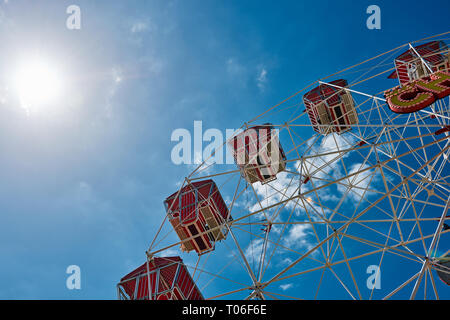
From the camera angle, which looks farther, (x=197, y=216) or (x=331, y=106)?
(x=331, y=106)

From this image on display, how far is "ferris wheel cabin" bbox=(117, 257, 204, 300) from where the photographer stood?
55.8 ft

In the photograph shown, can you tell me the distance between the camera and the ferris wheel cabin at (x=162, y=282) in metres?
17.0

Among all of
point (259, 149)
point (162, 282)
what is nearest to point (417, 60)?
point (259, 149)

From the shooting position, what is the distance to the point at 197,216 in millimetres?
21078

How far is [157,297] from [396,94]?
17190 mm

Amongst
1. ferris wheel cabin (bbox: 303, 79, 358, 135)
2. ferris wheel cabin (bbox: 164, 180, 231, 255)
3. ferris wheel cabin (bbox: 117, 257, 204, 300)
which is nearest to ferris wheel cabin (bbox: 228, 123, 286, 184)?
ferris wheel cabin (bbox: 164, 180, 231, 255)

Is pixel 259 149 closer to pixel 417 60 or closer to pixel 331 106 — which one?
pixel 331 106

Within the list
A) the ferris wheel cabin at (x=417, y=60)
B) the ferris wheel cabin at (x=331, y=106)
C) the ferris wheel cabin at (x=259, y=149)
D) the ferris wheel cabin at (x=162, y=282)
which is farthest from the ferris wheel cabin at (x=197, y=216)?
the ferris wheel cabin at (x=417, y=60)

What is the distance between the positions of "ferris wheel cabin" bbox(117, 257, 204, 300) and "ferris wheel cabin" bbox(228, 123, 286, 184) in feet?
26.6

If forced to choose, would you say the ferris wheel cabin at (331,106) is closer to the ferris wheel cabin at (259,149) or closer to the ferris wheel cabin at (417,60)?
the ferris wheel cabin at (417,60)

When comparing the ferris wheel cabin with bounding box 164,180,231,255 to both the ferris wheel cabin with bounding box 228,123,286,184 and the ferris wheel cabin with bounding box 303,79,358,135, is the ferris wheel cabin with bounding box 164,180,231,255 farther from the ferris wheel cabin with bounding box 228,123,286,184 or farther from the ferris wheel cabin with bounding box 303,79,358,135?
the ferris wheel cabin with bounding box 303,79,358,135

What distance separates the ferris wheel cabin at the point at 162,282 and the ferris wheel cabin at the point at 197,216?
2635mm

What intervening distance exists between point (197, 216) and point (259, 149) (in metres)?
6.60
